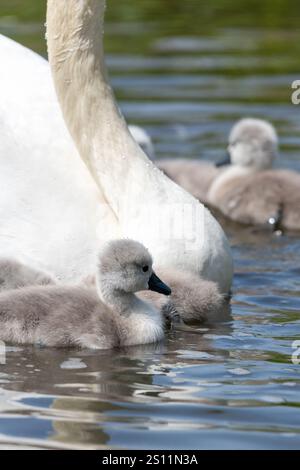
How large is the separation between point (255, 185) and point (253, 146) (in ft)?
1.75

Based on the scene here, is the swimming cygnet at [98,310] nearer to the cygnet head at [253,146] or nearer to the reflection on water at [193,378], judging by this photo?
the reflection on water at [193,378]

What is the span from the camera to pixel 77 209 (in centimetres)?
804

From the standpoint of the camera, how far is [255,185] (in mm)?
10914

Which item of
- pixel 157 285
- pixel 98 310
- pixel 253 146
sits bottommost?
pixel 98 310

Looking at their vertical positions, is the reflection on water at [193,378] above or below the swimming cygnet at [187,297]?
below

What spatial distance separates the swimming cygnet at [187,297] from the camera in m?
7.62

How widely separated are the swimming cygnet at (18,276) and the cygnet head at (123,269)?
58 cm

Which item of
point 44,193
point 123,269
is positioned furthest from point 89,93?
point 123,269

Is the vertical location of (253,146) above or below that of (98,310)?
above

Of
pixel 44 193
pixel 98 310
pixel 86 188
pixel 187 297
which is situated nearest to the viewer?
pixel 98 310

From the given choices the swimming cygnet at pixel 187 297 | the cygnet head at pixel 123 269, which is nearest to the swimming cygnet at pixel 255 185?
the swimming cygnet at pixel 187 297

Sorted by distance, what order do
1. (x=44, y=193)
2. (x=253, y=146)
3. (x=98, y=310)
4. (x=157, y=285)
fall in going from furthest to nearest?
(x=253, y=146) → (x=44, y=193) → (x=157, y=285) → (x=98, y=310)

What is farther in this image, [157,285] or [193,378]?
[157,285]

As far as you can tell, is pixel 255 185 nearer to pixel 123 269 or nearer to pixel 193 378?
pixel 123 269
